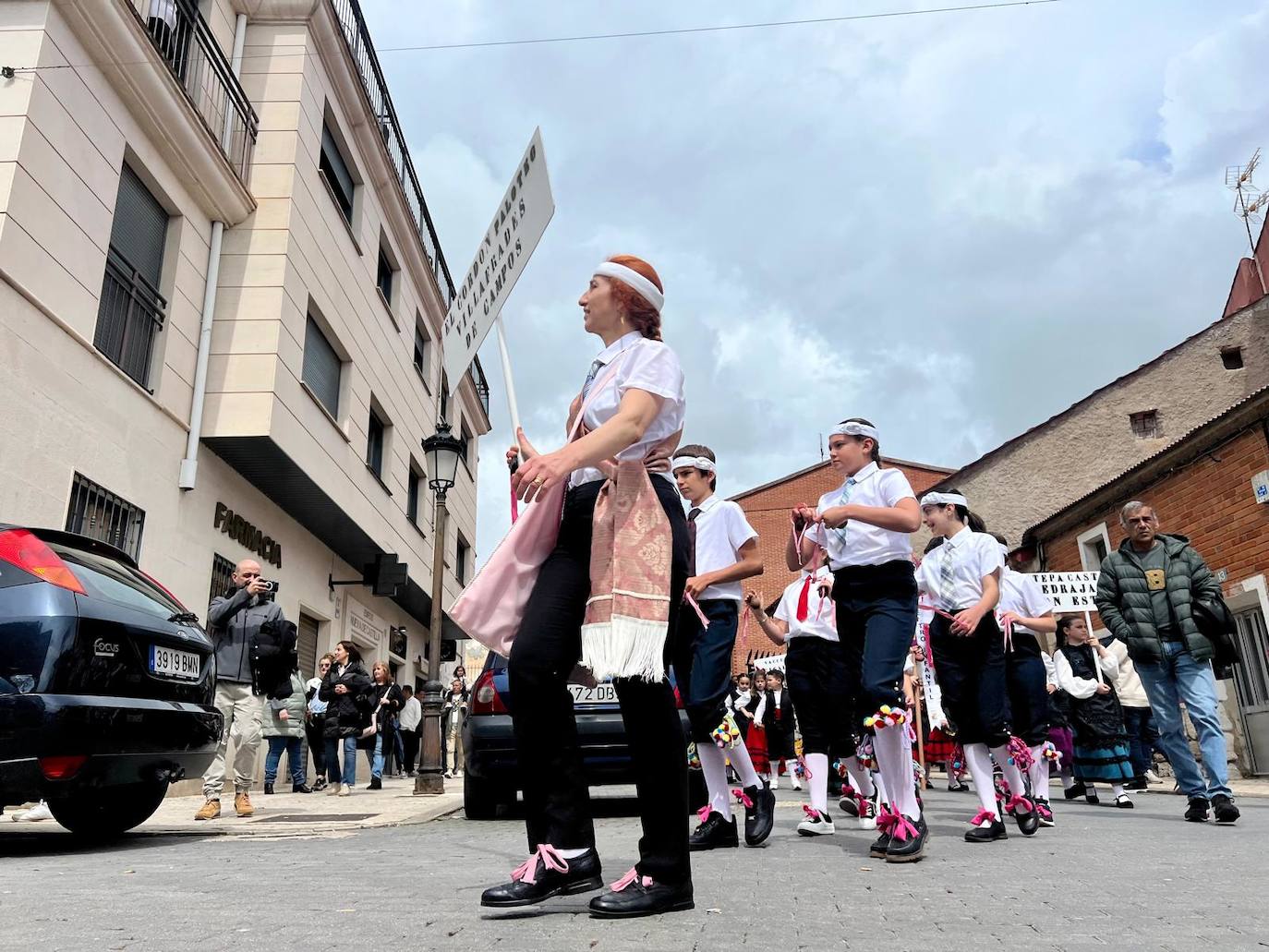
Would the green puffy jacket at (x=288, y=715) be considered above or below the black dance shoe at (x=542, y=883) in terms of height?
above

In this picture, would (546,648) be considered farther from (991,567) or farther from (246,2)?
(246,2)

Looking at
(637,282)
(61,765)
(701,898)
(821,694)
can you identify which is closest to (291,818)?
(61,765)

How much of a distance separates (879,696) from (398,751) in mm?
17158

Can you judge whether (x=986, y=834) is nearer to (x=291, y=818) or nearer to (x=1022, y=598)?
(x=1022, y=598)

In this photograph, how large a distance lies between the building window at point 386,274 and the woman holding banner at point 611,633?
1796cm

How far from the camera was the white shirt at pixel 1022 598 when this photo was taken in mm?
6820

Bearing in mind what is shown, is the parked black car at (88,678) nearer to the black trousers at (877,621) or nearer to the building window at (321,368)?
the black trousers at (877,621)

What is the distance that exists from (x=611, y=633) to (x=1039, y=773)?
477cm

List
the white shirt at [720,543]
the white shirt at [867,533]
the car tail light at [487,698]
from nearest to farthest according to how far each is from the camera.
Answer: the white shirt at [867,533] < the white shirt at [720,543] < the car tail light at [487,698]

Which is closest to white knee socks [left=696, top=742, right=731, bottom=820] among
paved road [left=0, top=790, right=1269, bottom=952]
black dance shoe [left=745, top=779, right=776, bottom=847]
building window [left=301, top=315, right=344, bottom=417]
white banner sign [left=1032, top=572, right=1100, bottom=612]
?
black dance shoe [left=745, top=779, right=776, bottom=847]

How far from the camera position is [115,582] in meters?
4.92

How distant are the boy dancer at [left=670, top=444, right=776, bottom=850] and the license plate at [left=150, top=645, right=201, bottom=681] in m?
2.55

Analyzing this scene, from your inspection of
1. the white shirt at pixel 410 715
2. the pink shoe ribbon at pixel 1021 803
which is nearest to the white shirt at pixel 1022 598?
the pink shoe ribbon at pixel 1021 803

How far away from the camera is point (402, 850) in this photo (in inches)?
189
